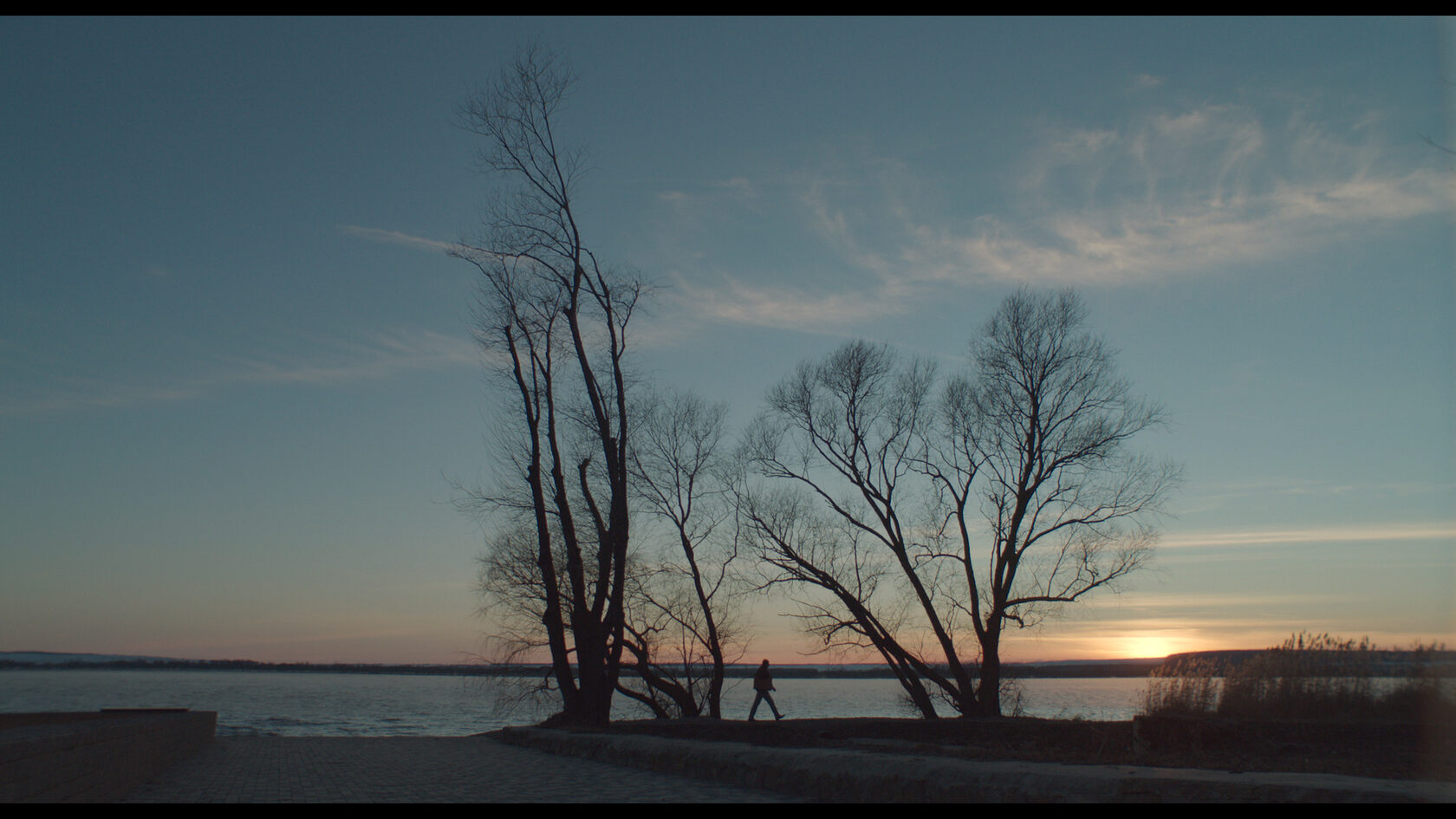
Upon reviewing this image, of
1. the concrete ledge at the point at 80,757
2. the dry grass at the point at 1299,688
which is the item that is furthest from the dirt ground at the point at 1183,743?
the concrete ledge at the point at 80,757

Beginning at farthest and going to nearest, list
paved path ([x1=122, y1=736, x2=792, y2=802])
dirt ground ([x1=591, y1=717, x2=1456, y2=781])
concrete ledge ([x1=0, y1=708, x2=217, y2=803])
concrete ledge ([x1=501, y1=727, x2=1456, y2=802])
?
paved path ([x1=122, y1=736, x2=792, y2=802]), dirt ground ([x1=591, y1=717, x2=1456, y2=781]), concrete ledge ([x1=0, y1=708, x2=217, y2=803]), concrete ledge ([x1=501, y1=727, x2=1456, y2=802])

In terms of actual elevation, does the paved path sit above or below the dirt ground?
below

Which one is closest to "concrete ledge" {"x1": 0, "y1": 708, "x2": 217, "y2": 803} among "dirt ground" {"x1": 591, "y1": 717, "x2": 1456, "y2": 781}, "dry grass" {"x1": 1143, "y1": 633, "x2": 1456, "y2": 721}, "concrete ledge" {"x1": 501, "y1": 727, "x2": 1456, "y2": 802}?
"concrete ledge" {"x1": 501, "y1": 727, "x2": 1456, "y2": 802}

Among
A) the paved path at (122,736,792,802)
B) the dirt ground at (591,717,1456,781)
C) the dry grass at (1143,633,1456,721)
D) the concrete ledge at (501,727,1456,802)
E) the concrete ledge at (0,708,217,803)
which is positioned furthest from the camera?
the dry grass at (1143,633,1456,721)

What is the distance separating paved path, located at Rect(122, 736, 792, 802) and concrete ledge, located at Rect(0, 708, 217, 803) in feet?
1.14

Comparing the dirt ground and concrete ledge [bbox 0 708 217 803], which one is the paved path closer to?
concrete ledge [bbox 0 708 217 803]

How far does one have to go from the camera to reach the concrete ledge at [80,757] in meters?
7.00

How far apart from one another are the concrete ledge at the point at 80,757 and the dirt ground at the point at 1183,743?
301 inches

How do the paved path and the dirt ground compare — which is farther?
the paved path

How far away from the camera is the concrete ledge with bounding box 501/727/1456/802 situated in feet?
18.9

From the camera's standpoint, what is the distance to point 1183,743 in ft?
34.2

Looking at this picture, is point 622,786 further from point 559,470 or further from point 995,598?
point 995,598
